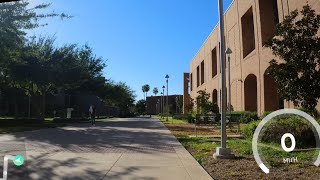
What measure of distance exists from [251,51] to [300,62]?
35903 mm

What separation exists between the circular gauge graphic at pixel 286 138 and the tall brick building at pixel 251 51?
1473 cm

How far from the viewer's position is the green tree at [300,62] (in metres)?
10.7

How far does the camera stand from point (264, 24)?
38500mm

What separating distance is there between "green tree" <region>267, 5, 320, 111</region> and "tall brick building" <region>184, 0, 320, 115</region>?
16232 millimetres

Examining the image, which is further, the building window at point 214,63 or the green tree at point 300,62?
the building window at point 214,63

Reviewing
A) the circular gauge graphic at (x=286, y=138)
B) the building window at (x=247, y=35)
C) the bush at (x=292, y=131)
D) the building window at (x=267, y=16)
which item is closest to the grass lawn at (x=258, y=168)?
the circular gauge graphic at (x=286, y=138)

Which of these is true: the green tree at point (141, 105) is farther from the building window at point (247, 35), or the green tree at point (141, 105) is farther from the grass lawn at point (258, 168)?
the grass lawn at point (258, 168)

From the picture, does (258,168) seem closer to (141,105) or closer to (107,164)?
(107,164)

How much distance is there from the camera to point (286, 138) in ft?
43.3

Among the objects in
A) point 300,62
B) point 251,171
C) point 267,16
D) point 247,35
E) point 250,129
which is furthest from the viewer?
point 247,35

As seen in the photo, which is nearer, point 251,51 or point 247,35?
point 251,51

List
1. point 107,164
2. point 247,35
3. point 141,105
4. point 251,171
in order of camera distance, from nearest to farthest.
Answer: point 251,171 → point 107,164 → point 247,35 → point 141,105

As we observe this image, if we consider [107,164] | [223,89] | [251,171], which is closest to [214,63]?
[223,89]

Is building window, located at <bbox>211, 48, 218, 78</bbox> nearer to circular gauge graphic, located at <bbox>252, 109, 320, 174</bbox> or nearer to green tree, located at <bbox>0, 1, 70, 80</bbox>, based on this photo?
green tree, located at <bbox>0, 1, 70, 80</bbox>
